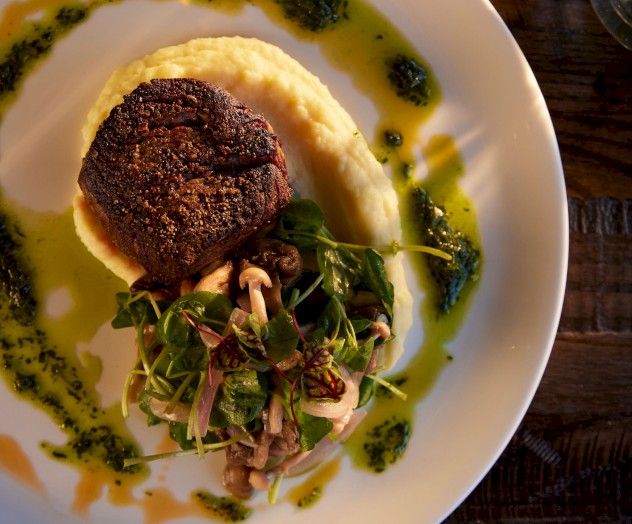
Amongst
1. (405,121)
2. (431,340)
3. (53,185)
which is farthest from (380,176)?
(53,185)

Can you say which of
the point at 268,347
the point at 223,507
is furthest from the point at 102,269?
the point at 223,507

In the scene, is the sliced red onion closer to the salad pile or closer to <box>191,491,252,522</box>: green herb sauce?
the salad pile

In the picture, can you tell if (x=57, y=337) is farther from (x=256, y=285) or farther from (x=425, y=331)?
(x=425, y=331)

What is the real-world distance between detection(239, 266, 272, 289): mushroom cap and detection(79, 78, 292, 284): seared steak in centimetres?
19

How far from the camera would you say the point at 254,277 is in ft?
8.75

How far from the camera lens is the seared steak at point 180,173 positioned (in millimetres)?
2613

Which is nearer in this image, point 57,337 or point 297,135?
point 297,135

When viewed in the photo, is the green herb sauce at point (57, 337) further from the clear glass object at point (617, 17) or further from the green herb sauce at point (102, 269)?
the clear glass object at point (617, 17)

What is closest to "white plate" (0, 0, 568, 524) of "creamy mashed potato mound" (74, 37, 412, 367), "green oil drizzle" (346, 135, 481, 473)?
"green oil drizzle" (346, 135, 481, 473)

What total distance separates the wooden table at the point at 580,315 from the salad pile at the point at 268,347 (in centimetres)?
125

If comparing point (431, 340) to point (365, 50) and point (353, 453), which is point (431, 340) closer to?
point (353, 453)

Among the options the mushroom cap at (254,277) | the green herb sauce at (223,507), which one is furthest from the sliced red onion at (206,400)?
the green herb sauce at (223,507)

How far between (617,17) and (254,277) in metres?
2.97

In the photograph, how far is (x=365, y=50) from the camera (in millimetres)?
3432
